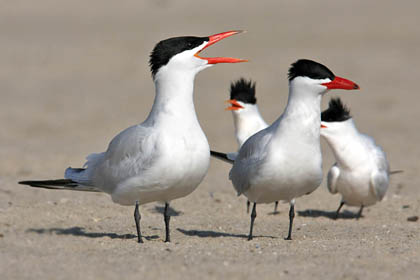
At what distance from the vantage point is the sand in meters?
Answer: 4.25

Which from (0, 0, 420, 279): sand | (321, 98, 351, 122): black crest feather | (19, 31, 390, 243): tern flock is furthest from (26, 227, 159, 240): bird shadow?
(321, 98, 351, 122): black crest feather

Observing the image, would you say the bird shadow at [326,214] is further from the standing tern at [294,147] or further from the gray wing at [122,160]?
the gray wing at [122,160]

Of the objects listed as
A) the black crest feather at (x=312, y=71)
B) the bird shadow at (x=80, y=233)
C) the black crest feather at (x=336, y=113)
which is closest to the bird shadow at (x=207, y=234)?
the bird shadow at (x=80, y=233)

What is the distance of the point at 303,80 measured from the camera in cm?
525

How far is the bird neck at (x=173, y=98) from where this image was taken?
4.81 metres

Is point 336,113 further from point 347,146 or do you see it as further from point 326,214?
point 326,214

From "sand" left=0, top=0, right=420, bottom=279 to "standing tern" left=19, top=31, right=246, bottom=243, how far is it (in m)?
0.39

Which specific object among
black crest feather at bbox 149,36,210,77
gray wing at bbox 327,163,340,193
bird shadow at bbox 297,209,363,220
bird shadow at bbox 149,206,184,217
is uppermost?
black crest feather at bbox 149,36,210,77

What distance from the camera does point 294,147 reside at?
510 centimetres

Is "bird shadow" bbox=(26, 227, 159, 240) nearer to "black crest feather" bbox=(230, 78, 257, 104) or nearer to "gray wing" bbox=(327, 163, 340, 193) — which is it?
"gray wing" bbox=(327, 163, 340, 193)

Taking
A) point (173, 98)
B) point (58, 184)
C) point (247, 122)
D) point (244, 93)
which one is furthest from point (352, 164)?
point (58, 184)

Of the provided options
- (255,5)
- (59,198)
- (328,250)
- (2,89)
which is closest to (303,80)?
(328,250)

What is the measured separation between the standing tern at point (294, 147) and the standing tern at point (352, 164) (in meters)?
1.82

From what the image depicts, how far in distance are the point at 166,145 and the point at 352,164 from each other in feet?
9.53
